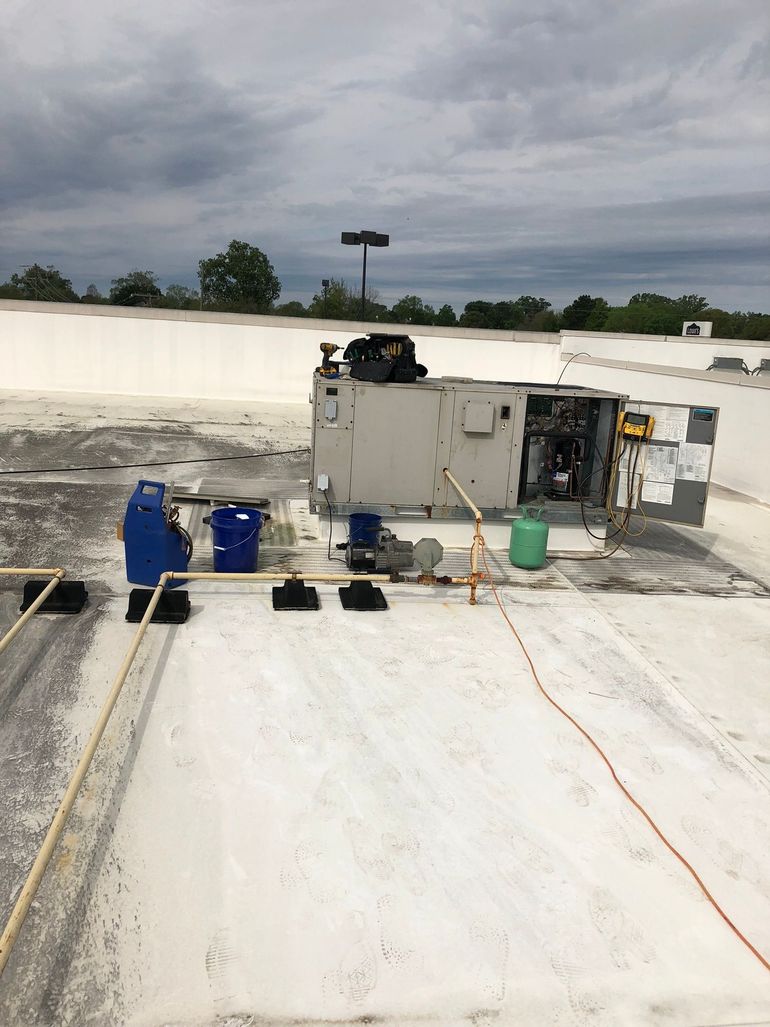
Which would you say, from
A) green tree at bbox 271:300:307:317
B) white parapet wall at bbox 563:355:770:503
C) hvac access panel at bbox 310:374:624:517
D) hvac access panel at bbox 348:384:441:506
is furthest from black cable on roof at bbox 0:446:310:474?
green tree at bbox 271:300:307:317

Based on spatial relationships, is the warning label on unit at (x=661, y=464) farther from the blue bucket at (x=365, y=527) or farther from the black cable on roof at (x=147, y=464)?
the black cable on roof at (x=147, y=464)

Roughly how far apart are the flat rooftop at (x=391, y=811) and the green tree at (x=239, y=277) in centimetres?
4026

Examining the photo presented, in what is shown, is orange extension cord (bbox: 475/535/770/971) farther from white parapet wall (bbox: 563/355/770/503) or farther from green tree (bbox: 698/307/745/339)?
green tree (bbox: 698/307/745/339)

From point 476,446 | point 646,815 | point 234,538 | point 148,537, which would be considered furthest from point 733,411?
point 646,815

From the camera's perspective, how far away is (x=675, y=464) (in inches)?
307

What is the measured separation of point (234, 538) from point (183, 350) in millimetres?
15386

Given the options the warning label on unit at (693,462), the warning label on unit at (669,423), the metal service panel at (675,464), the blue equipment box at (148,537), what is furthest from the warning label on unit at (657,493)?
the blue equipment box at (148,537)

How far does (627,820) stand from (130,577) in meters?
4.51

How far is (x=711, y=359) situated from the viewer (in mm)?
20328

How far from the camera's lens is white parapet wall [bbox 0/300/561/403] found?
2050cm

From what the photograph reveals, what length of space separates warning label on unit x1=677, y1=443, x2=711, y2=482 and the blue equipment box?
5.04m

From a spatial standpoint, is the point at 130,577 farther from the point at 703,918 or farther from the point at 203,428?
the point at 203,428

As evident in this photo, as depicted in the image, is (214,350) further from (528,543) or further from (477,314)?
(477,314)

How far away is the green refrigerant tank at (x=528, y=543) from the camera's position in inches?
299
